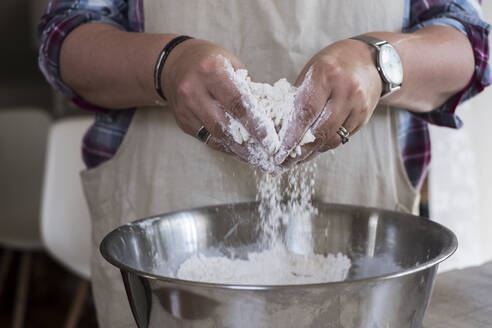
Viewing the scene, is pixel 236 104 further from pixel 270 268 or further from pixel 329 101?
pixel 270 268

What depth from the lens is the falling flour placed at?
676mm

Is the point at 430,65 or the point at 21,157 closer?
the point at 430,65

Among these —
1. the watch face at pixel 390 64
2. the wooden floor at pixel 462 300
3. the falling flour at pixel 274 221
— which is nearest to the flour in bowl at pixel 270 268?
the falling flour at pixel 274 221

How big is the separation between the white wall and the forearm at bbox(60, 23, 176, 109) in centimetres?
96

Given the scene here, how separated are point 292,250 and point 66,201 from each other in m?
1.05

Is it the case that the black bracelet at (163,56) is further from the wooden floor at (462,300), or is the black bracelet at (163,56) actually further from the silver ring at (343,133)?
the wooden floor at (462,300)

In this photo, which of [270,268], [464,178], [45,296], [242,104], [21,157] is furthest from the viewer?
[45,296]

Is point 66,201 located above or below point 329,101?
below

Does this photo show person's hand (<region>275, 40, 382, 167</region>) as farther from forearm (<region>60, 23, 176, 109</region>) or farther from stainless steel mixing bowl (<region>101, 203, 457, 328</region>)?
forearm (<region>60, 23, 176, 109</region>)

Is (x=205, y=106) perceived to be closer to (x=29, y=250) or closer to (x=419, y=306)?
(x=419, y=306)

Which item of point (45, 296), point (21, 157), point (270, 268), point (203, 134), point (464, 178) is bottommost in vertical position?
point (45, 296)

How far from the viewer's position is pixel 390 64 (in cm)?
76

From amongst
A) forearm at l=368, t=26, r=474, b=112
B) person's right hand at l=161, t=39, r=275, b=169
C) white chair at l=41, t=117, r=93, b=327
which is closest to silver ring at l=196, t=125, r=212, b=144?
person's right hand at l=161, t=39, r=275, b=169

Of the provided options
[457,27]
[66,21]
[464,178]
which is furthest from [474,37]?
[464,178]
